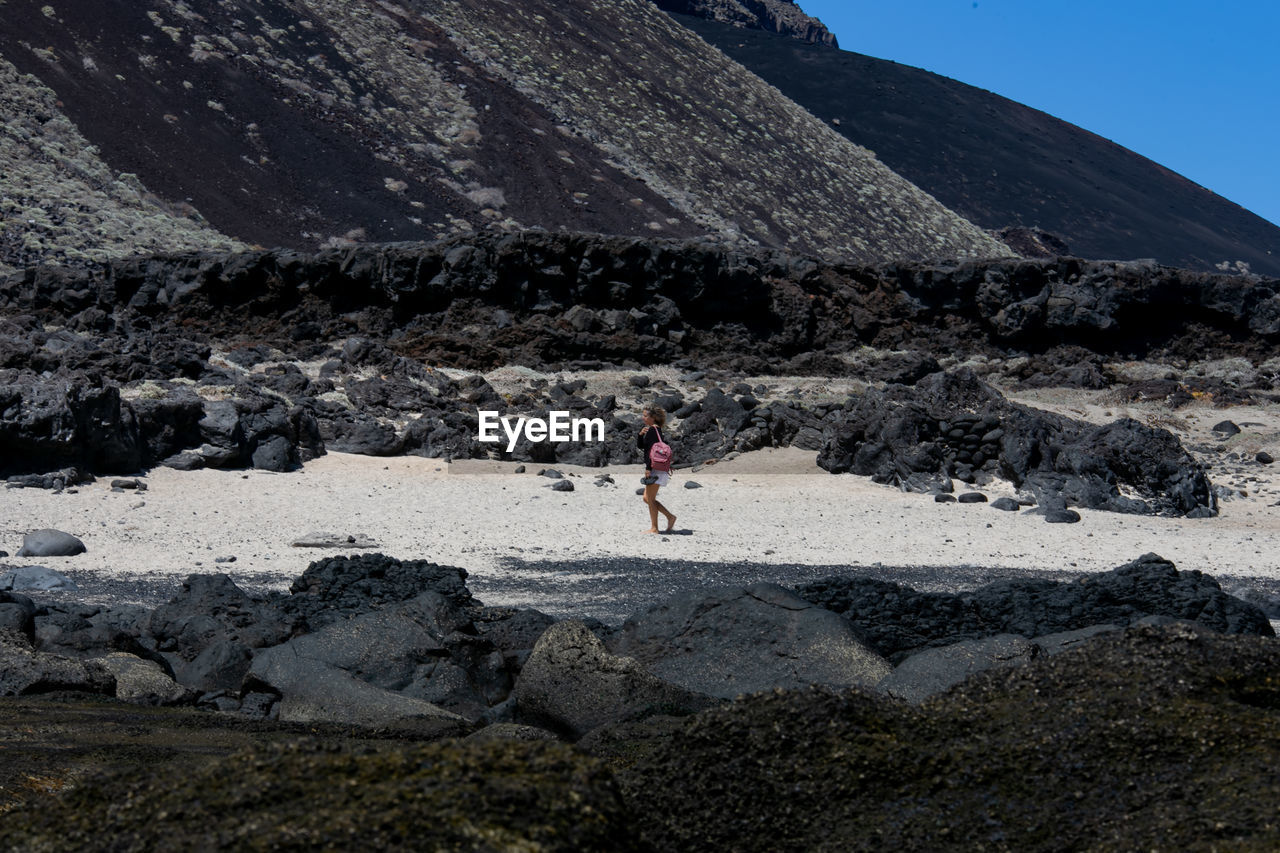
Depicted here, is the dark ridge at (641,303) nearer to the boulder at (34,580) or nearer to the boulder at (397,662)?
the boulder at (34,580)

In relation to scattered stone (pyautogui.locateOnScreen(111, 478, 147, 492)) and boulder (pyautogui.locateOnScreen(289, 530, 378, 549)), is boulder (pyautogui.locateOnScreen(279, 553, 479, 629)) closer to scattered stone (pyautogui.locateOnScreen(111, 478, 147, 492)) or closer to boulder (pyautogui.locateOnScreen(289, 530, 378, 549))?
boulder (pyautogui.locateOnScreen(289, 530, 378, 549))

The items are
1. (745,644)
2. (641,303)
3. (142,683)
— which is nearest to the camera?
(142,683)

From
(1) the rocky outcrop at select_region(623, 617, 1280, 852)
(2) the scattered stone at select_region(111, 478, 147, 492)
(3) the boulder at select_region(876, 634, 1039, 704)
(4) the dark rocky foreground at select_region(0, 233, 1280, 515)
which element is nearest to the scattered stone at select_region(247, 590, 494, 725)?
(3) the boulder at select_region(876, 634, 1039, 704)

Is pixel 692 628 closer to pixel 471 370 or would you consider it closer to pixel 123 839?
pixel 123 839

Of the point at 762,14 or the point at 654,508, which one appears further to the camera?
the point at 762,14

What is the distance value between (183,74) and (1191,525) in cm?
3344

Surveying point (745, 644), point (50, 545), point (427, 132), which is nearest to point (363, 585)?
point (745, 644)

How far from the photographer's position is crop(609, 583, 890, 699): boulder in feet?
15.4

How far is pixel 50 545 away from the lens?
839 cm

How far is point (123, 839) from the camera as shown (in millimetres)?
1500

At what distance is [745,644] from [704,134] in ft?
146

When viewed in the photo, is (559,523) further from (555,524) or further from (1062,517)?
(1062,517)

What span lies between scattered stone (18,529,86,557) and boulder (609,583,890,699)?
16.7 feet

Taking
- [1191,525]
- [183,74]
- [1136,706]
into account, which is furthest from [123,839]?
[183,74]
